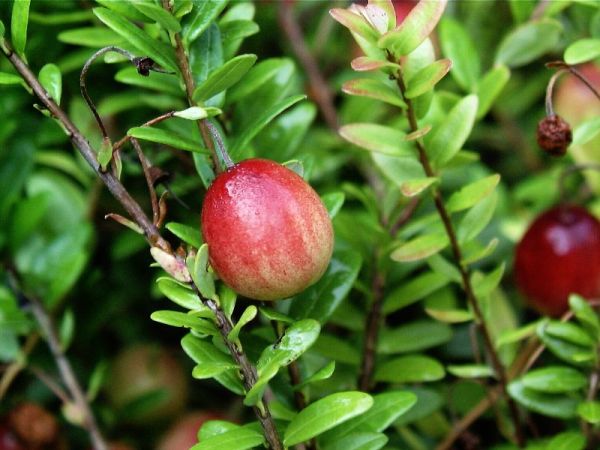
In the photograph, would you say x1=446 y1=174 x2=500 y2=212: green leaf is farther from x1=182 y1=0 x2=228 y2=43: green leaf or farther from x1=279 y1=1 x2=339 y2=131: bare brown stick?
x1=279 y1=1 x2=339 y2=131: bare brown stick

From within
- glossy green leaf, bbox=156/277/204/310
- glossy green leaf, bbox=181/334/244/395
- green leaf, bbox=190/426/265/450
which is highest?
glossy green leaf, bbox=156/277/204/310

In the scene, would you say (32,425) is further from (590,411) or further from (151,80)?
(590,411)

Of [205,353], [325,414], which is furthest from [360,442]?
[205,353]

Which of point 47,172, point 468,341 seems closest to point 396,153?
point 468,341

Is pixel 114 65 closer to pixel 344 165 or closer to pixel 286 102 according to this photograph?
pixel 344 165

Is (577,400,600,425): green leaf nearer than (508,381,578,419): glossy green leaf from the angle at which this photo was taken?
Yes

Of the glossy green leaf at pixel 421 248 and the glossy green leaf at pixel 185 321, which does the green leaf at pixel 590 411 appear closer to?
the glossy green leaf at pixel 421 248

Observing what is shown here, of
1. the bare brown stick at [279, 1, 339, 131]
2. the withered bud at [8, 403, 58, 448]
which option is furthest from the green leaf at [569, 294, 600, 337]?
the withered bud at [8, 403, 58, 448]
